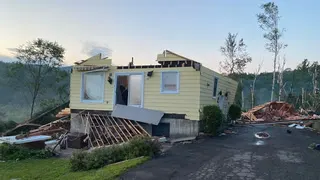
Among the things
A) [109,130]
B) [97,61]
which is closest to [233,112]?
[109,130]

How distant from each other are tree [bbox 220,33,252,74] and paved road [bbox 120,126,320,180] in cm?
2191

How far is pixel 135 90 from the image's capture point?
13.5 meters

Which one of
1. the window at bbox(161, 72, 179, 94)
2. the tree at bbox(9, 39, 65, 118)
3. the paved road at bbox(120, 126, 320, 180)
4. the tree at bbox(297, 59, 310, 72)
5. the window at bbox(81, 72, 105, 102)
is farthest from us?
the tree at bbox(297, 59, 310, 72)

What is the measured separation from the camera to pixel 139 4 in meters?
15.4

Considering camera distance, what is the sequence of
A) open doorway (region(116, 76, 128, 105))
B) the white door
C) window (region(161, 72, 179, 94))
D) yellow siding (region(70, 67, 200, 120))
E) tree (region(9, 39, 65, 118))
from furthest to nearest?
1. tree (region(9, 39, 65, 118))
2. open doorway (region(116, 76, 128, 105))
3. the white door
4. window (region(161, 72, 179, 94))
5. yellow siding (region(70, 67, 200, 120))

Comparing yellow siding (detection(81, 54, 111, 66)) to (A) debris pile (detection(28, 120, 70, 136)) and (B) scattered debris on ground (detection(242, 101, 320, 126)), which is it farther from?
(B) scattered debris on ground (detection(242, 101, 320, 126))

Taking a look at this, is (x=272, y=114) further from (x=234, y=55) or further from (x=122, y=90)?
(x=122, y=90)

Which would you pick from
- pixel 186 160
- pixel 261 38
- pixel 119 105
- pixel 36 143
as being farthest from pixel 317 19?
pixel 36 143

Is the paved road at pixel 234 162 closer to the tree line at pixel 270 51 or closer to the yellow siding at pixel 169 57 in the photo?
the yellow siding at pixel 169 57

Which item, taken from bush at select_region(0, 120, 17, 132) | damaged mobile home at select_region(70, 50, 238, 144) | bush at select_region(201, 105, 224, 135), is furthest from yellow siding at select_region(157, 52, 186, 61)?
bush at select_region(0, 120, 17, 132)

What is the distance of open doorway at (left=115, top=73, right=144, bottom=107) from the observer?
1334 cm

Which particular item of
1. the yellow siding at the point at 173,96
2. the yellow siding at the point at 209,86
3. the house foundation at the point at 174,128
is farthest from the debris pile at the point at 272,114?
the yellow siding at the point at 173,96

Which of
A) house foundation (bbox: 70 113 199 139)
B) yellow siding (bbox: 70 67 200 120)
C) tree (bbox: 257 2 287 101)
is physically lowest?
house foundation (bbox: 70 113 199 139)

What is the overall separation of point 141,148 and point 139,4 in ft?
31.8
